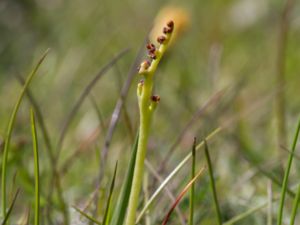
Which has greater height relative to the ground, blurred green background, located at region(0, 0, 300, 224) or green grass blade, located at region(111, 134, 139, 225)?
blurred green background, located at region(0, 0, 300, 224)

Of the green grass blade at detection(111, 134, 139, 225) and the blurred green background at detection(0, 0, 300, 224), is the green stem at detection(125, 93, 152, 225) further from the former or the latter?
the blurred green background at detection(0, 0, 300, 224)

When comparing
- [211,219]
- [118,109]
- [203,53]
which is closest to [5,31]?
[203,53]

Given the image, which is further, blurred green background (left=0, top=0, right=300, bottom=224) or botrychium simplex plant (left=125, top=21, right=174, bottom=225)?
blurred green background (left=0, top=0, right=300, bottom=224)

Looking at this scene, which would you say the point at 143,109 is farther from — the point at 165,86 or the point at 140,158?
the point at 165,86

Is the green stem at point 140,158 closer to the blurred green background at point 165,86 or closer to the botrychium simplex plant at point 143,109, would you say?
the botrychium simplex plant at point 143,109

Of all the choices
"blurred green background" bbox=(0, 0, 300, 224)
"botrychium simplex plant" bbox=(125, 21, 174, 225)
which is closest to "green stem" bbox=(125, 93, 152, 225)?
"botrychium simplex plant" bbox=(125, 21, 174, 225)

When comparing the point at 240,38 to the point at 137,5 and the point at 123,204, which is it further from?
the point at 123,204

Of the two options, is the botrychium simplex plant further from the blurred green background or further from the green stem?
the blurred green background

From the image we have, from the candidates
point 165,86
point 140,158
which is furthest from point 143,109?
point 165,86
